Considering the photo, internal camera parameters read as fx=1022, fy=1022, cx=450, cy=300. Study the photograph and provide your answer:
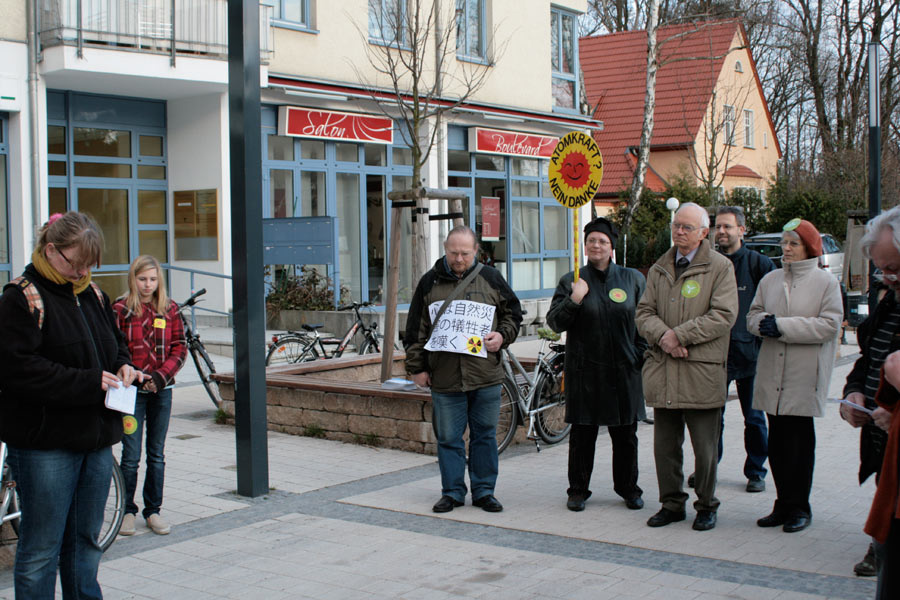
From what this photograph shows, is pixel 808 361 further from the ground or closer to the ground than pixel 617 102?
closer to the ground

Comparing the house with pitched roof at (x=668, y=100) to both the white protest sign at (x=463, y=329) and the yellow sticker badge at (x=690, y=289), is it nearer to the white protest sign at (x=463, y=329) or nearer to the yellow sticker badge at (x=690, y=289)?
the white protest sign at (x=463, y=329)

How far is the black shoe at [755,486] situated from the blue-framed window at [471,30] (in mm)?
16070

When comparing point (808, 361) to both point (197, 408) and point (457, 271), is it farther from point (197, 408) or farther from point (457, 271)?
point (197, 408)

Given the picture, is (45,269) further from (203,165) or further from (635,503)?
(203,165)

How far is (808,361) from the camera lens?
6098 mm

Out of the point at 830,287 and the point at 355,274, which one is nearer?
the point at 830,287

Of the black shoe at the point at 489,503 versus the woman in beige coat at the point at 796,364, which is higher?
the woman in beige coat at the point at 796,364

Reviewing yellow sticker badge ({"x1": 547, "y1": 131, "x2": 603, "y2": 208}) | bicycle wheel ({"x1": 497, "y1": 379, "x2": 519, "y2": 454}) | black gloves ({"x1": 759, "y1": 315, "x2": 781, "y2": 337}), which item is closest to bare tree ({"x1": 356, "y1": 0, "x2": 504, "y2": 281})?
yellow sticker badge ({"x1": 547, "y1": 131, "x2": 603, "y2": 208})

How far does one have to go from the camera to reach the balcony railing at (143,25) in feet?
51.7

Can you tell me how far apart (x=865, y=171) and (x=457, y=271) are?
2912 centimetres

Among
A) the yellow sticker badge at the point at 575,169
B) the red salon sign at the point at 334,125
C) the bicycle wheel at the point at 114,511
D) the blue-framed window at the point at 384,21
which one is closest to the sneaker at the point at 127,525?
the bicycle wheel at the point at 114,511

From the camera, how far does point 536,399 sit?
8.57 meters

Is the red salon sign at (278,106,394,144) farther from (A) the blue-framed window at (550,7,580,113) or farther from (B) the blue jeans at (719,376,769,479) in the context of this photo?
(B) the blue jeans at (719,376,769,479)

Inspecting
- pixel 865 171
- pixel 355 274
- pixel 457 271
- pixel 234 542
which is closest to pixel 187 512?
pixel 234 542
